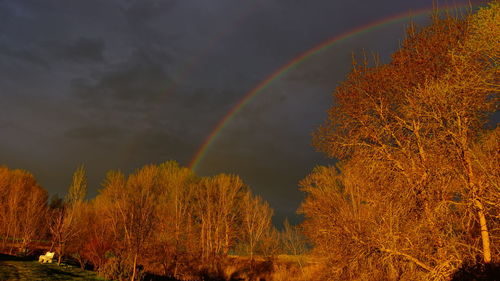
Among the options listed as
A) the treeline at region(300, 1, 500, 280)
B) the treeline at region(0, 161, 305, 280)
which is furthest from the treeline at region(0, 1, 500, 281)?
the treeline at region(0, 161, 305, 280)

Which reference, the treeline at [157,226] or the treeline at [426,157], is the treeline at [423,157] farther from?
the treeline at [157,226]

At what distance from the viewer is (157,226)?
1406 inches

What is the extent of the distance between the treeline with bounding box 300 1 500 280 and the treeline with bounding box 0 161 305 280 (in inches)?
329

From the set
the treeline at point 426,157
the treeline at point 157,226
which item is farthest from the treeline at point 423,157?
the treeline at point 157,226

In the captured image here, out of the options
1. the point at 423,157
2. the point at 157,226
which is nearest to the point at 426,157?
the point at 423,157

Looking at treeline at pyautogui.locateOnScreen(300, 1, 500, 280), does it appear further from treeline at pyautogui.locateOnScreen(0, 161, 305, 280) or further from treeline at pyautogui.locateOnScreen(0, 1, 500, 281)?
treeline at pyautogui.locateOnScreen(0, 161, 305, 280)

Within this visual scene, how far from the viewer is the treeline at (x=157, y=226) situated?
21984 mm

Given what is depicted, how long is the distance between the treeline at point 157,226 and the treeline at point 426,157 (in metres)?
8.37

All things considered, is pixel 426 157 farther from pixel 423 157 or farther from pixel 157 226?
pixel 157 226

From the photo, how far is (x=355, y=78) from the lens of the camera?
44.7ft

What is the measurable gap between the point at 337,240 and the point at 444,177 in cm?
378

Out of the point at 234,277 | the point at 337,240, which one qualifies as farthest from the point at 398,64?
the point at 234,277

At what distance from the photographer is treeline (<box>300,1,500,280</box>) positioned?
891cm

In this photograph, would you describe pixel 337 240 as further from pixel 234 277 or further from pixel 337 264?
pixel 234 277
